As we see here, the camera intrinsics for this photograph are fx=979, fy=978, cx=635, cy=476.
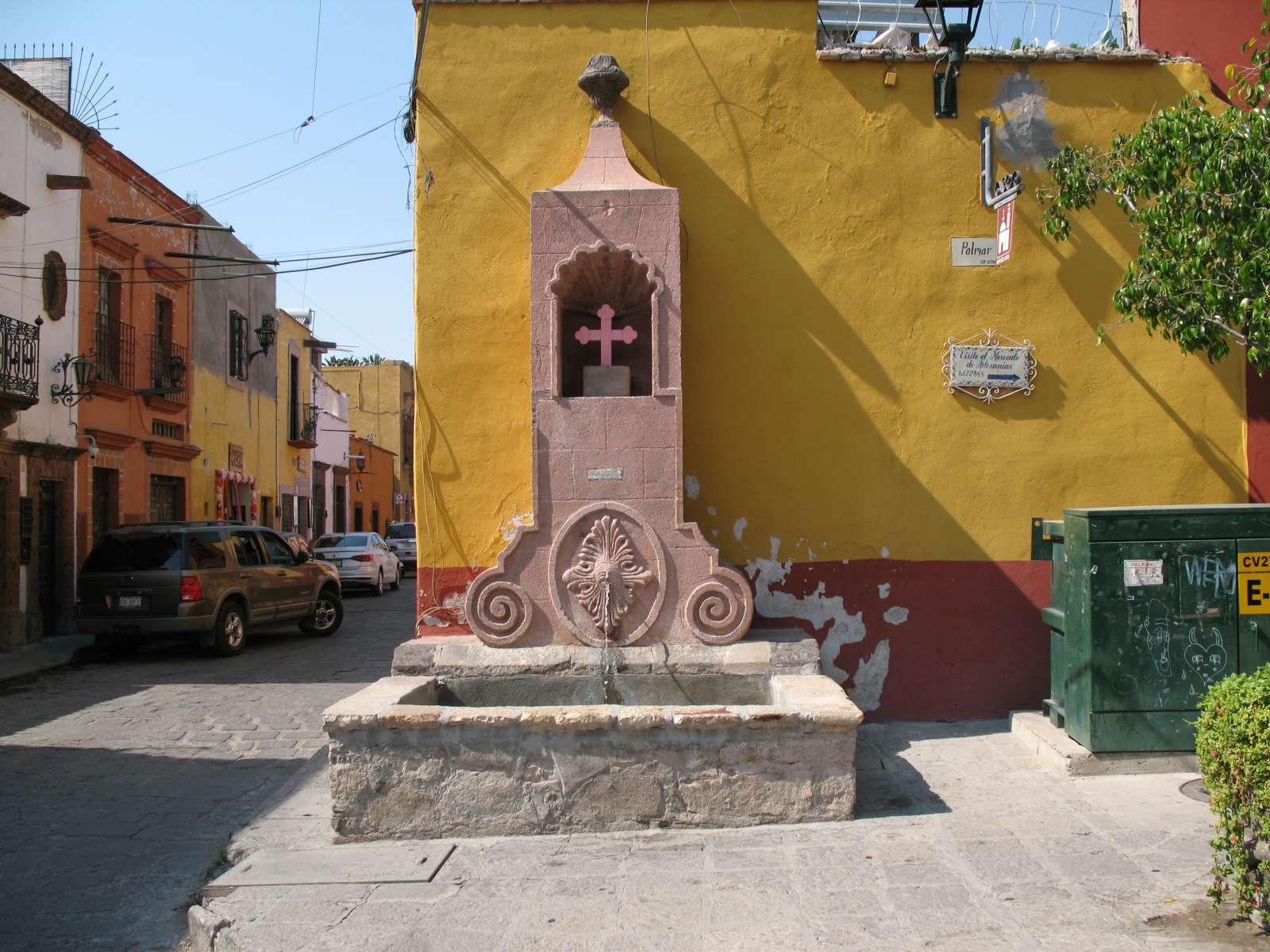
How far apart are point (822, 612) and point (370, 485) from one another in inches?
1370

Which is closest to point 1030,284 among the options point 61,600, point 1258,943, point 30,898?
point 1258,943

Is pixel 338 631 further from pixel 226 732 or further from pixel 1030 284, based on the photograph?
pixel 1030 284

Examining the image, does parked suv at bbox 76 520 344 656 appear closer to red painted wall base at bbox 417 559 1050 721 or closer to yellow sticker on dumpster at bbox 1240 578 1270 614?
red painted wall base at bbox 417 559 1050 721

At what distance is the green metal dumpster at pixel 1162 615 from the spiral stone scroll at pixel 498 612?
336cm

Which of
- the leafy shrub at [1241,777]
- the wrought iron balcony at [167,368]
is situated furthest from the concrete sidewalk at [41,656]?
the leafy shrub at [1241,777]

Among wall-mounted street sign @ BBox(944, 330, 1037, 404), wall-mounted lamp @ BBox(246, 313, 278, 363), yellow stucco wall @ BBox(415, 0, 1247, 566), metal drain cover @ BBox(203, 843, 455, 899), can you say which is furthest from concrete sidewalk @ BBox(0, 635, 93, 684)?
wall-mounted lamp @ BBox(246, 313, 278, 363)

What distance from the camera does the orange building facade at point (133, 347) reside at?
1515 centimetres

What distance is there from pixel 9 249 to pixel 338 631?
7.05 m

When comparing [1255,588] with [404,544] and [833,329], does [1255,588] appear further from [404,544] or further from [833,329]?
[404,544]

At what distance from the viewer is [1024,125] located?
718 cm

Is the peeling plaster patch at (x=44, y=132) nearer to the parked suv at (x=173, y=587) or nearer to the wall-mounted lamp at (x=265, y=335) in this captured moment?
the parked suv at (x=173, y=587)

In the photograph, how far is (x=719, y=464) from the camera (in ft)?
23.3

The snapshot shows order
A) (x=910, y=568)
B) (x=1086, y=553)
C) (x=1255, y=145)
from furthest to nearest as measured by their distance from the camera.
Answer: (x=910, y=568) → (x=1086, y=553) → (x=1255, y=145)

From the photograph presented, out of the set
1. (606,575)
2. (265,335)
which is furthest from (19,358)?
(606,575)
